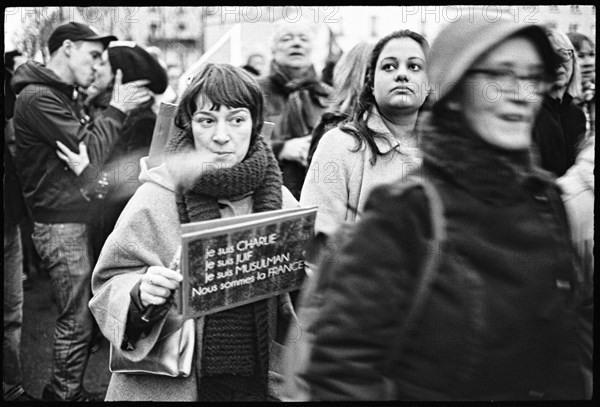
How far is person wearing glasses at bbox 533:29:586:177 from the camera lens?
3391 mm

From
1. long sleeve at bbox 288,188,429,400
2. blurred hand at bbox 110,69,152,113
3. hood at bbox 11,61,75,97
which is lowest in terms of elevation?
long sleeve at bbox 288,188,429,400

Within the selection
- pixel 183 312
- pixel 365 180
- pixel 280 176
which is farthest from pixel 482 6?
pixel 183 312

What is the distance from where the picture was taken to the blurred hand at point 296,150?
3.51 meters

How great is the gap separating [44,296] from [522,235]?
6.90 feet

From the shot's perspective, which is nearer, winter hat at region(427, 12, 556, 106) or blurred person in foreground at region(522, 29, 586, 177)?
winter hat at region(427, 12, 556, 106)

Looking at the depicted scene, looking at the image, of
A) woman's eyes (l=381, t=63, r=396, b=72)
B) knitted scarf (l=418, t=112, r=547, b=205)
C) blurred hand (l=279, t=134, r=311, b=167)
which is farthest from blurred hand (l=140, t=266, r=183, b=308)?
woman's eyes (l=381, t=63, r=396, b=72)

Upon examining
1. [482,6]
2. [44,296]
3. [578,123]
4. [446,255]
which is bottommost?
[44,296]

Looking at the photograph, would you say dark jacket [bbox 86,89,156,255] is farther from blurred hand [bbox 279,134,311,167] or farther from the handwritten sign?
blurred hand [bbox 279,134,311,167]

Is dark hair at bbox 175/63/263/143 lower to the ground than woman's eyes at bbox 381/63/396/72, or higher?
lower

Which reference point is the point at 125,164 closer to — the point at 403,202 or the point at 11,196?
the point at 11,196

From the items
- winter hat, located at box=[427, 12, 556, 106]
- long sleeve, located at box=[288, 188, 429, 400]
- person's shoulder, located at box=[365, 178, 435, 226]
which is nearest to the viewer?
long sleeve, located at box=[288, 188, 429, 400]

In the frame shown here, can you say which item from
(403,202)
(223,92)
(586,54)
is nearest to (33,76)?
(223,92)

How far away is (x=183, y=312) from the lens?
3.22 meters

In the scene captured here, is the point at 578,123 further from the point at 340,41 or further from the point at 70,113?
the point at 70,113
